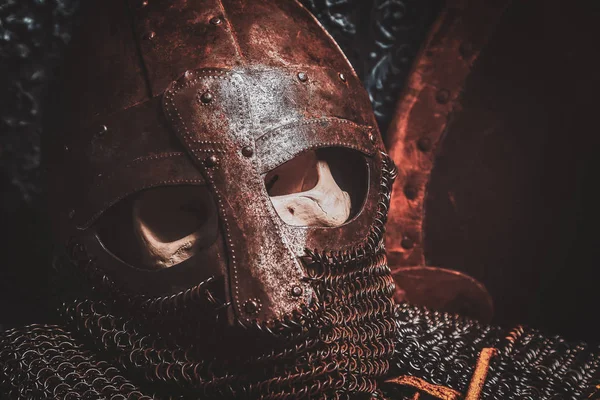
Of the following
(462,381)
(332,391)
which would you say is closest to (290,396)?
(332,391)

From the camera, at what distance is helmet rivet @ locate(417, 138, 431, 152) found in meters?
2.38

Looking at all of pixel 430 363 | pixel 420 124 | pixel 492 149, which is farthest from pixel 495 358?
pixel 420 124

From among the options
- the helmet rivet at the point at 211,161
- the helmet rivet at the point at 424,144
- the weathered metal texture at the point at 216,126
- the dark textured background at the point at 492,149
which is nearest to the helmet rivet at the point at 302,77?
the weathered metal texture at the point at 216,126

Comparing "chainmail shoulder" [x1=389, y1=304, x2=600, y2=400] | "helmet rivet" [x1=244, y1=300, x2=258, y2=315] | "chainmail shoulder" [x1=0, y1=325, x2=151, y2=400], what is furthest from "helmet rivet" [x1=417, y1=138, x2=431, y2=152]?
"chainmail shoulder" [x1=0, y1=325, x2=151, y2=400]

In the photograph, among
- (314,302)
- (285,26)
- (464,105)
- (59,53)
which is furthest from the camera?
(464,105)

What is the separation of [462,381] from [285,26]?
1.17 meters

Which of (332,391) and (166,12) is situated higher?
(166,12)

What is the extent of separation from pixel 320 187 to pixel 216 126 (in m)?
0.35

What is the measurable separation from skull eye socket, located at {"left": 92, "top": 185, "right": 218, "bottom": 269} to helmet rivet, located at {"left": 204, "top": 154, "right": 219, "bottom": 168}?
102 millimetres

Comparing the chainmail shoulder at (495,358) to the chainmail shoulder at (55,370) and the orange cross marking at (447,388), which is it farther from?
the chainmail shoulder at (55,370)

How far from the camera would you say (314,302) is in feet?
4.84

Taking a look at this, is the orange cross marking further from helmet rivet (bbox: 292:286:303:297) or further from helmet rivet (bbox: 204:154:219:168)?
helmet rivet (bbox: 204:154:219:168)

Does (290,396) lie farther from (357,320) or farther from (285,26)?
(285,26)

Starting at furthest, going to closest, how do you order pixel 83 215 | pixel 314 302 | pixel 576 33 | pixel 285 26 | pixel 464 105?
pixel 464 105
pixel 576 33
pixel 285 26
pixel 83 215
pixel 314 302
